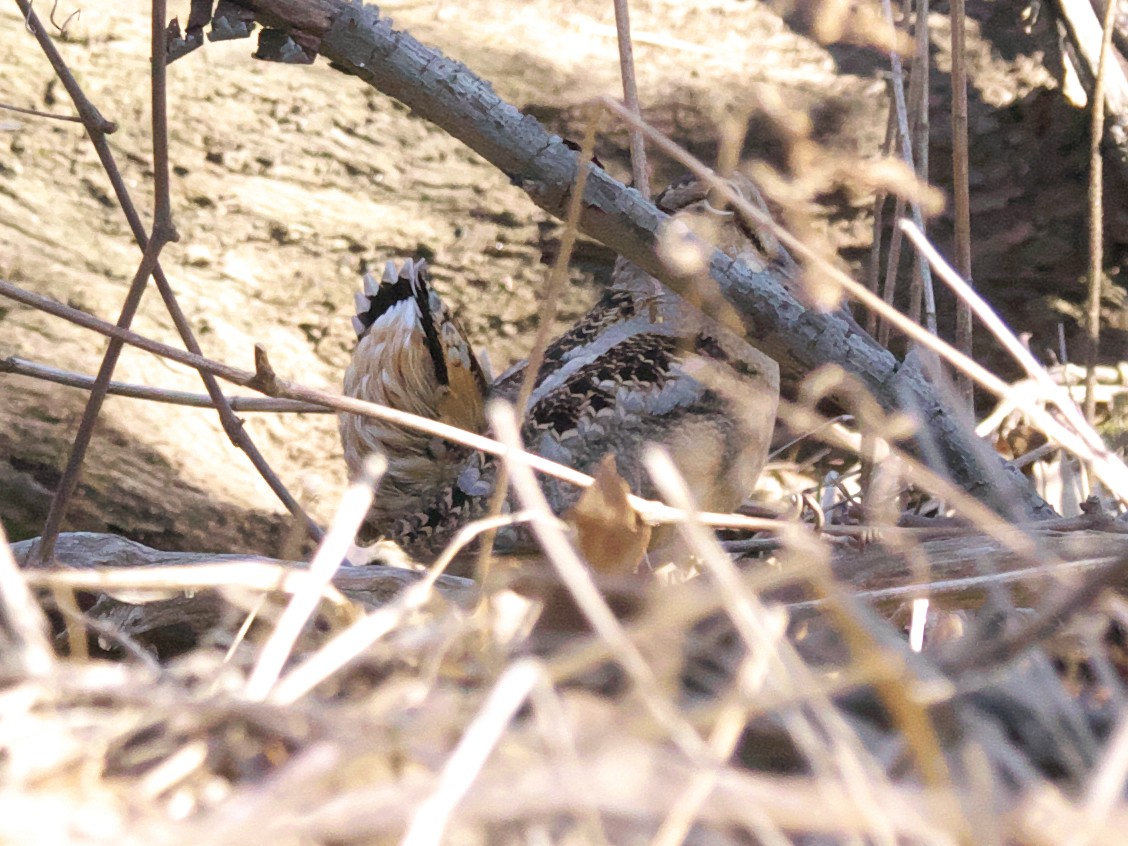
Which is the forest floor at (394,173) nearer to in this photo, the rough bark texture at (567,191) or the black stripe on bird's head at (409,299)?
the black stripe on bird's head at (409,299)

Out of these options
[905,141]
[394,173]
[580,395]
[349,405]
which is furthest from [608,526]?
[394,173]

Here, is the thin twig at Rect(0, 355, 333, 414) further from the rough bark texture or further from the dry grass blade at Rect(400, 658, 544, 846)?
the dry grass blade at Rect(400, 658, 544, 846)

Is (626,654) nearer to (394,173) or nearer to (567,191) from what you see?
(567,191)

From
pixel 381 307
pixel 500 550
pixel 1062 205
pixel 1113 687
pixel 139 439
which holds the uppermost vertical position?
pixel 1062 205

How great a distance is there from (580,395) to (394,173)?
1379mm

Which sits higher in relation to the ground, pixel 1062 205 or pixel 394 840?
pixel 1062 205

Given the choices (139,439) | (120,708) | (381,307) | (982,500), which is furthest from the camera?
(139,439)

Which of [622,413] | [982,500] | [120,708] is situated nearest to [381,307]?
[622,413]

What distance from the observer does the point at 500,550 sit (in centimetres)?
185

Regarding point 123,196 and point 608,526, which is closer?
point 608,526

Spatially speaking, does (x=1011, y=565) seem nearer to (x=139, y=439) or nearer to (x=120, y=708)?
(x=120, y=708)

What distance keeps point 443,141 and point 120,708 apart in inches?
107

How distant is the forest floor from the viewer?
2.82 metres

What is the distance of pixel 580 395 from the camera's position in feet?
6.84
